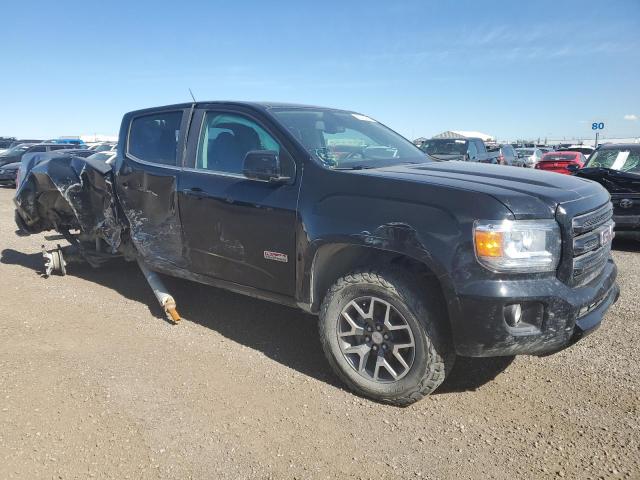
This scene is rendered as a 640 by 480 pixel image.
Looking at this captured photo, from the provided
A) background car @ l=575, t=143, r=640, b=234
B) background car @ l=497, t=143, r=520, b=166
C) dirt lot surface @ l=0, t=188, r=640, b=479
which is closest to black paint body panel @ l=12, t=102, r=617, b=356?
dirt lot surface @ l=0, t=188, r=640, b=479

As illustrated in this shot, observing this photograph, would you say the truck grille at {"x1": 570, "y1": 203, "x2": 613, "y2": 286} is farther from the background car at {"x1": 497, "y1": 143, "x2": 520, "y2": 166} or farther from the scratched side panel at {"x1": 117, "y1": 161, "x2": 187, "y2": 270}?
the background car at {"x1": 497, "y1": 143, "x2": 520, "y2": 166}

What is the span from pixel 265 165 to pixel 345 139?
0.89 m

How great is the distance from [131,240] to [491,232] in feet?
12.4

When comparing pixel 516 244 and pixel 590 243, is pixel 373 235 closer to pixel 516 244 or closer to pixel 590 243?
pixel 516 244

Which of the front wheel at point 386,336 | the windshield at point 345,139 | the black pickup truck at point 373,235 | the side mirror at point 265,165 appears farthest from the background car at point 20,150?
the front wheel at point 386,336

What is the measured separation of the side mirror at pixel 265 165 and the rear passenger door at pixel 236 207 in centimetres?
6

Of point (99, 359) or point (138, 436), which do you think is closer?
point (138, 436)

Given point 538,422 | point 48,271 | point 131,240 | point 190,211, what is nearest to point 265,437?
point 538,422

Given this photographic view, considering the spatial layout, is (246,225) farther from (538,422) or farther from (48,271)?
(48,271)

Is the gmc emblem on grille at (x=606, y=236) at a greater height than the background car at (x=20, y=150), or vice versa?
the gmc emblem on grille at (x=606, y=236)

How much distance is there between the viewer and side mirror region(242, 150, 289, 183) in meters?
3.56

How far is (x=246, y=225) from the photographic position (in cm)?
386

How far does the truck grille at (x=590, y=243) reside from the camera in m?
2.96

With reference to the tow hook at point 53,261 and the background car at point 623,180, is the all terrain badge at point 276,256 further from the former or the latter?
the background car at point 623,180
